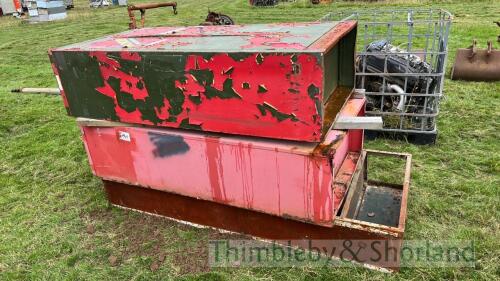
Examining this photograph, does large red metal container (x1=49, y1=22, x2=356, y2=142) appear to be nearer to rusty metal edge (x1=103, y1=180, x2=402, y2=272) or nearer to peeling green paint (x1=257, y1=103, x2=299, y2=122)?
peeling green paint (x1=257, y1=103, x2=299, y2=122)

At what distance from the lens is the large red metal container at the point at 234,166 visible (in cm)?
225

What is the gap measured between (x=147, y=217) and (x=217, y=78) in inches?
59.1

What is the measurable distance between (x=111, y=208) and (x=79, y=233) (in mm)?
345

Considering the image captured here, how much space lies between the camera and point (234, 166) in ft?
8.03

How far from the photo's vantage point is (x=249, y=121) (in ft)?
7.33

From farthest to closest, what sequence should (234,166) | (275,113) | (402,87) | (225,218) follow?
(402,87) < (225,218) < (234,166) < (275,113)

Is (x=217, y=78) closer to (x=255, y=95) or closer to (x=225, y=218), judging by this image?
(x=255, y=95)

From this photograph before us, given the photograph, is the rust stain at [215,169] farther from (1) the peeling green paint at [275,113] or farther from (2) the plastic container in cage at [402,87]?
(2) the plastic container in cage at [402,87]

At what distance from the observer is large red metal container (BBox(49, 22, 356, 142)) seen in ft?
6.64

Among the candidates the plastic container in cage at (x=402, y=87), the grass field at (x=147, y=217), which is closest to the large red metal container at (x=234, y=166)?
the grass field at (x=147, y=217)

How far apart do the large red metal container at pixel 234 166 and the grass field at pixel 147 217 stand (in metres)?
0.41

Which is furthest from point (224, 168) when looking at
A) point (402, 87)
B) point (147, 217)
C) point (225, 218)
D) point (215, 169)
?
point (402, 87)

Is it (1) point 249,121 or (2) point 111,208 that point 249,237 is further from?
(2) point 111,208

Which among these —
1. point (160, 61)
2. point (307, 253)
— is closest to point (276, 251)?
point (307, 253)
